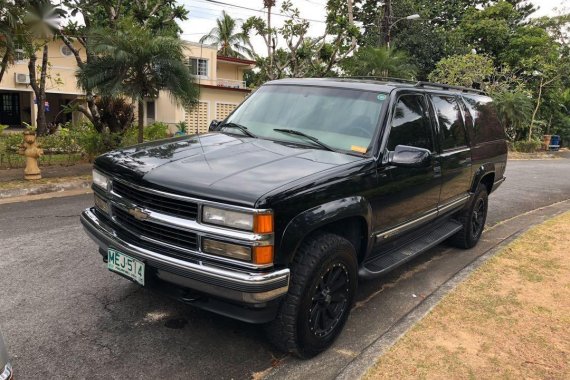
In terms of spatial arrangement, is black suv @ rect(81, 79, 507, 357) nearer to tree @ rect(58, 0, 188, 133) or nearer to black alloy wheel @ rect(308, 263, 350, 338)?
black alloy wheel @ rect(308, 263, 350, 338)

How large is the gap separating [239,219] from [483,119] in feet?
14.6

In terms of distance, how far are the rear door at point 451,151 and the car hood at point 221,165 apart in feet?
5.33

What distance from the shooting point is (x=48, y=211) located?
685 centimetres

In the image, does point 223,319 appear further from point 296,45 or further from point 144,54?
Result: point 296,45

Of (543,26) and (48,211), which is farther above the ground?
(543,26)

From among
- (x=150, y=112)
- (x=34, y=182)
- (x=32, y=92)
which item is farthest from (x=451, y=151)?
(x=32, y=92)

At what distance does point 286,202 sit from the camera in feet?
9.05

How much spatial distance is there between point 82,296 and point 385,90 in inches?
126

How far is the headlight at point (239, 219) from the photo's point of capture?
2.64 m

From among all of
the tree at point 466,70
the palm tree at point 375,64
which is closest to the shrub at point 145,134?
the palm tree at point 375,64

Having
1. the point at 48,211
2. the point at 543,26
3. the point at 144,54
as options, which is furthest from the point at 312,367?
the point at 543,26

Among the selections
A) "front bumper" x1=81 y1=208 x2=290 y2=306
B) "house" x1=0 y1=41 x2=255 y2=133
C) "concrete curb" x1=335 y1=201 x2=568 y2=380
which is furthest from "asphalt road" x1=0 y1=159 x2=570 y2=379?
"house" x1=0 y1=41 x2=255 y2=133

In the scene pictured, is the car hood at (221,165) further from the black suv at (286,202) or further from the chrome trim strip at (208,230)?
the chrome trim strip at (208,230)

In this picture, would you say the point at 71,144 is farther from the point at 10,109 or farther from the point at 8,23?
the point at 10,109
